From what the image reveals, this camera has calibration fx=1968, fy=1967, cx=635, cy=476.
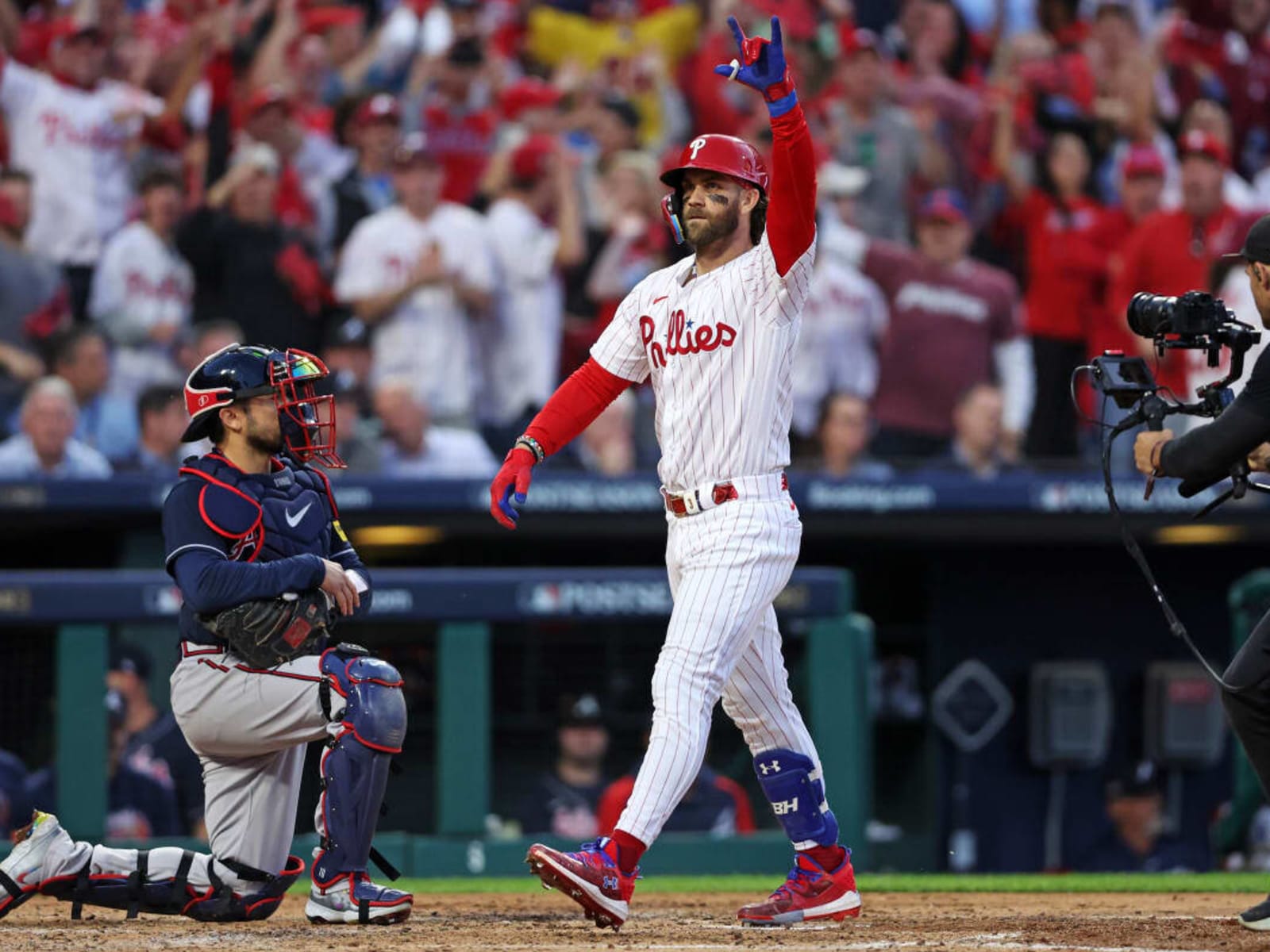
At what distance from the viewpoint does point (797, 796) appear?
4.37 meters

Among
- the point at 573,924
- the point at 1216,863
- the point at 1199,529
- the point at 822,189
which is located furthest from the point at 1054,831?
the point at 573,924

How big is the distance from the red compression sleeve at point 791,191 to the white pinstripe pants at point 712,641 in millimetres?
544

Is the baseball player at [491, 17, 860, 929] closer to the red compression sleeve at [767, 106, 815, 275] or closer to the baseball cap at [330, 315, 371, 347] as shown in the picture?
the red compression sleeve at [767, 106, 815, 275]

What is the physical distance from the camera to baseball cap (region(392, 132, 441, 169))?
27.5 feet

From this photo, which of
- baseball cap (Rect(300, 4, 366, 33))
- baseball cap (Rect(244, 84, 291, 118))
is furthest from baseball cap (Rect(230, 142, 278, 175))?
baseball cap (Rect(300, 4, 366, 33))

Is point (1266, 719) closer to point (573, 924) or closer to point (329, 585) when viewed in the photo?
point (573, 924)

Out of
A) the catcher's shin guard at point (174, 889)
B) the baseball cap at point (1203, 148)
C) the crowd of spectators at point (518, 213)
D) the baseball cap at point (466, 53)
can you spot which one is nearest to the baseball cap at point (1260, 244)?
the catcher's shin guard at point (174, 889)

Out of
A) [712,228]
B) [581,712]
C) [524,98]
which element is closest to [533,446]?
[712,228]

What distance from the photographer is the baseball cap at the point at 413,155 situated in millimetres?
8391

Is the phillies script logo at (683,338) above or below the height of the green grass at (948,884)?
above

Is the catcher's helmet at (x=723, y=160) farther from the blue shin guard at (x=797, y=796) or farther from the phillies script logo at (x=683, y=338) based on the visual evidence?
the blue shin guard at (x=797, y=796)

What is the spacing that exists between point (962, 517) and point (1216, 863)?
1.69 m

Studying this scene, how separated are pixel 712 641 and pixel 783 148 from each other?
1026 millimetres

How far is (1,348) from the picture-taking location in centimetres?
800
